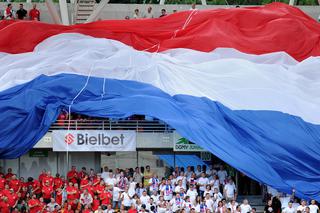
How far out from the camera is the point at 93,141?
40.5m

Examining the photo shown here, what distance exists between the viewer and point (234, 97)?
4012 centimetres

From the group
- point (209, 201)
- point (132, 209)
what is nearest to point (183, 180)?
point (209, 201)

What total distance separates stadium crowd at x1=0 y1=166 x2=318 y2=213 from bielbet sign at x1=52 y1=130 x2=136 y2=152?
1.23m

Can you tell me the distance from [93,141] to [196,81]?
443 centimetres

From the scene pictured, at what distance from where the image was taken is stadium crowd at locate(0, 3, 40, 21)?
46963 millimetres

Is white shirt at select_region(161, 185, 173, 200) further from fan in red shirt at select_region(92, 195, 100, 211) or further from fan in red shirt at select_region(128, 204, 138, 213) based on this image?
fan in red shirt at select_region(92, 195, 100, 211)

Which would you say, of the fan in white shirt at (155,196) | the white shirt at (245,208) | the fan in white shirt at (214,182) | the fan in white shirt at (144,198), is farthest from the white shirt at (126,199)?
the white shirt at (245,208)

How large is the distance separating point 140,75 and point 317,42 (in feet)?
24.5

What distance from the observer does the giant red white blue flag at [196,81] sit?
3797cm

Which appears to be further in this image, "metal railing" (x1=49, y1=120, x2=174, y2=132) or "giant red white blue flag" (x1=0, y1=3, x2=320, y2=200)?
"metal railing" (x1=49, y1=120, x2=174, y2=132)

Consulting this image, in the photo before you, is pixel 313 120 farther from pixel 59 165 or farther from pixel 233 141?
pixel 59 165

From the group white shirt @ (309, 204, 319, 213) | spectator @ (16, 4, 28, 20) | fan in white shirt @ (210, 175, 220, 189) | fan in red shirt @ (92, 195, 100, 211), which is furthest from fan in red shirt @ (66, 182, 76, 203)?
spectator @ (16, 4, 28, 20)

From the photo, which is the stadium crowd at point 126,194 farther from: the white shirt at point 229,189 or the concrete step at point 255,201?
the concrete step at point 255,201

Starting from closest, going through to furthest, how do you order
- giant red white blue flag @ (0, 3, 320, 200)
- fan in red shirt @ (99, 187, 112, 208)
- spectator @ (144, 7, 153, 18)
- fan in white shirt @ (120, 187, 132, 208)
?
fan in red shirt @ (99, 187, 112, 208) → fan in white shirt @ (120, 187, 132, 208) → giant red white blue flag @ (0, 3, 320, 200) → spectator @ (144, 7, 153, 18)
